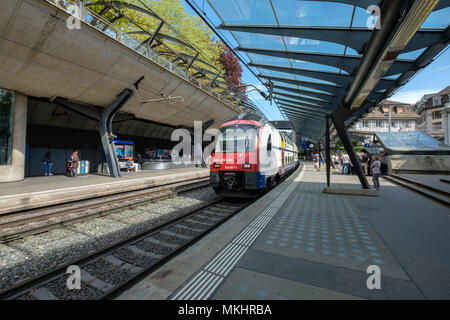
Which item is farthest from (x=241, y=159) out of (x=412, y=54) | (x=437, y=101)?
(x=437, y=101)

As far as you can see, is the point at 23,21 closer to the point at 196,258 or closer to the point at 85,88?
the point at 85,88

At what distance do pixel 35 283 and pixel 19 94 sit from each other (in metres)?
12.7

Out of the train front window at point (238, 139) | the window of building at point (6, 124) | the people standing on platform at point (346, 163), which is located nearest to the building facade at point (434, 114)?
the people standing on platform at point (346, 163)

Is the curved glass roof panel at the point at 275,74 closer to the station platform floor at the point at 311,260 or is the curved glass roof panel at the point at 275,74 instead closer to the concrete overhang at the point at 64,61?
the concrete overhang at the point at 64,61


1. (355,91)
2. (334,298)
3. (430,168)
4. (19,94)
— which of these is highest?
(19,94)

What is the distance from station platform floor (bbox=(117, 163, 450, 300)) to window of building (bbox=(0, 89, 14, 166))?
43.0 feet

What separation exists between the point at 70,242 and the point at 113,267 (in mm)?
1926

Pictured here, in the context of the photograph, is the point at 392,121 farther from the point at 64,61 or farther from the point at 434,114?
the point at 64,61

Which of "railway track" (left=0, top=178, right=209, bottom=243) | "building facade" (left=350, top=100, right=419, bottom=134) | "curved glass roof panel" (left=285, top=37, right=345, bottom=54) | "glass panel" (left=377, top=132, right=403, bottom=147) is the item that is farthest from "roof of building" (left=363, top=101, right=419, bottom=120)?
"railway track" (left=0, top=178, right=209, bottom=243)

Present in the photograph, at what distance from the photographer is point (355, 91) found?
23.6 ft

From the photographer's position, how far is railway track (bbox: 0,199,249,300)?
2791mm

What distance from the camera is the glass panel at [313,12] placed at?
5820 mm

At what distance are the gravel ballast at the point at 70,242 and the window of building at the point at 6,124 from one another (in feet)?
29.4
